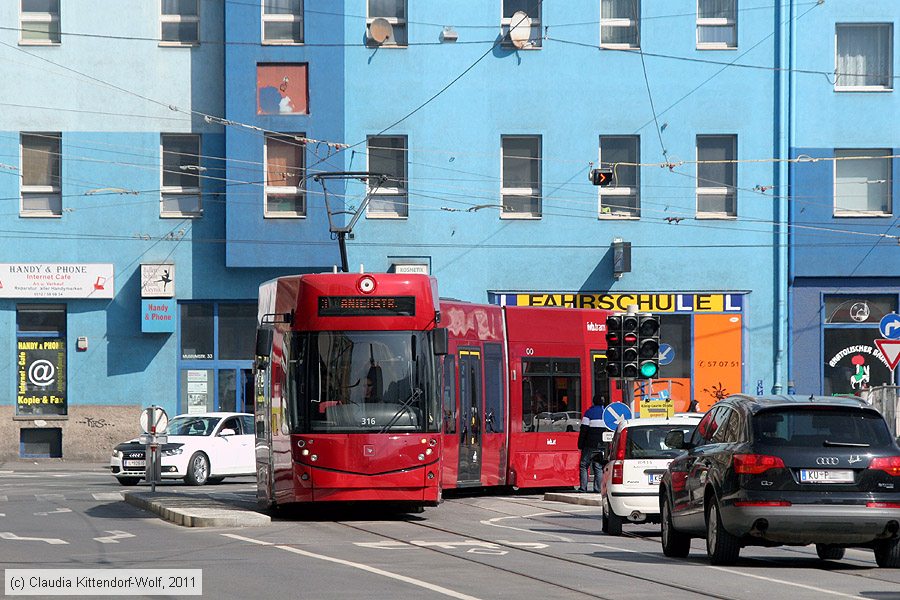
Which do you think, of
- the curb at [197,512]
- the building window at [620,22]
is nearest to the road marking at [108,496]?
the curb at [197,512]

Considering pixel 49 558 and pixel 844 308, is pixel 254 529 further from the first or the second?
pixel 844 308

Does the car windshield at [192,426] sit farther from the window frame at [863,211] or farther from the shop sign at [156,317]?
the window frame at [863,211]

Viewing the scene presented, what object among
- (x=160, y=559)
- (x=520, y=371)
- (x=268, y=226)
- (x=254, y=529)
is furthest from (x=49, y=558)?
(x=268, y=226)

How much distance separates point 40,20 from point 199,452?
548 inches

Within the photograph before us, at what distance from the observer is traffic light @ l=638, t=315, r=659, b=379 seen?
25.3 meters

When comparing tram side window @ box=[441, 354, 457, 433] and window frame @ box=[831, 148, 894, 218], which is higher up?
window frame @ box=[831, 148, 894, 218]

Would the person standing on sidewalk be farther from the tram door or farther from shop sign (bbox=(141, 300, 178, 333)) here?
shop sign (bbox=(141, 300, 178, 333))

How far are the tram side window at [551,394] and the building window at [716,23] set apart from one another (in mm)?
14106

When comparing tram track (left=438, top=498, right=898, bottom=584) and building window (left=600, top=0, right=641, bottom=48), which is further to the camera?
building window (left=600, top=0, right=641, bottom=48)

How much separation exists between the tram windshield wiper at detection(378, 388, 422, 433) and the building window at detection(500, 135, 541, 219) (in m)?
19.6

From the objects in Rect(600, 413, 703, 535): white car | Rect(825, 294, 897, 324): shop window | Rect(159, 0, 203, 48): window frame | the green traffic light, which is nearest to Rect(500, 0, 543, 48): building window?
Rect(159, 0, 203, 48): window frame

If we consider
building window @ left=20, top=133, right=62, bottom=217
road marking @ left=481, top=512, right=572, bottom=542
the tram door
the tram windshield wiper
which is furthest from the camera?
building window @ left=20, top=133, right=62, bottom=217

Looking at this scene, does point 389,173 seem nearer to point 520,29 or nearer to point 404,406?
point 520,29

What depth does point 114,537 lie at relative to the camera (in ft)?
60.2
